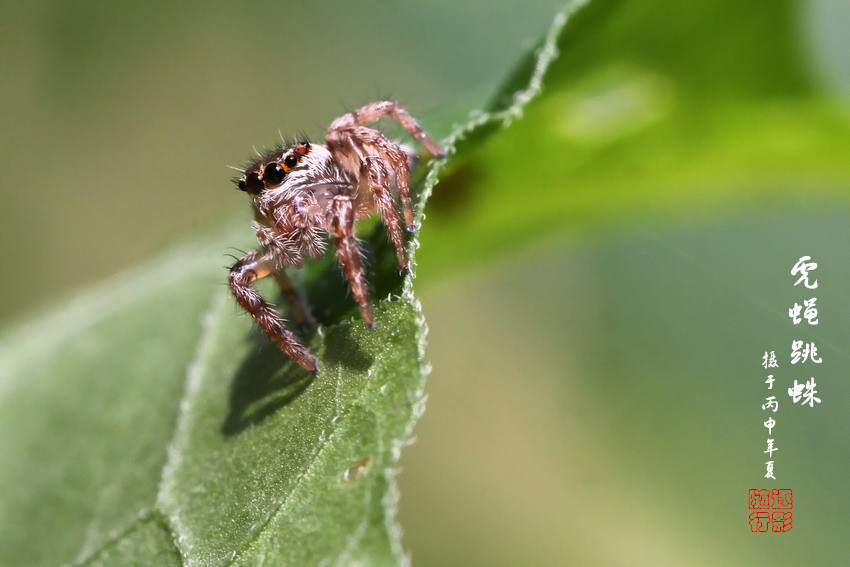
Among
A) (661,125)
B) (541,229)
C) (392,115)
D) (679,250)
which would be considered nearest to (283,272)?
(392,115)

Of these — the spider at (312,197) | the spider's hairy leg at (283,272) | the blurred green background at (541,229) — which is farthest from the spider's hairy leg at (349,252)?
the blurred green background at (541,229)

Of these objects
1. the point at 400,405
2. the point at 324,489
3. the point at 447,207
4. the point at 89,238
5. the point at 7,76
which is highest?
the point at 7,76

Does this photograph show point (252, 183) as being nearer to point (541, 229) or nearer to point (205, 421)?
point (205, 421)

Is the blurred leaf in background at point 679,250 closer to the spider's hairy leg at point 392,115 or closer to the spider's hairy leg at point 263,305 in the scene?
the spider's hairy leg at point 392,115

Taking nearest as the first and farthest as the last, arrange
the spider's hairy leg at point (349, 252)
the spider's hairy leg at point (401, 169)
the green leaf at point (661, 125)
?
the spider's hairy leg at point (349, 252), the spider's hairy leg at point (401, 169), the green leaf at point (661, 125)

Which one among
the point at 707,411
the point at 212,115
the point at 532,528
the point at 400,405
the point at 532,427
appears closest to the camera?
the point at 400,405

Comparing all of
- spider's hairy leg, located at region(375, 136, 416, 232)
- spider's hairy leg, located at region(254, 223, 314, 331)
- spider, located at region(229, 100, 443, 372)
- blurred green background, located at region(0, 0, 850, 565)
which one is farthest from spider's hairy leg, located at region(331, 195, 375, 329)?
blurred green background, located at region(0, 0, 850, 565)

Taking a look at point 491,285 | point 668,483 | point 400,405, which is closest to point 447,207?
point 400,405

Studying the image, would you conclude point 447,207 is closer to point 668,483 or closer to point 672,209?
point 672,209
